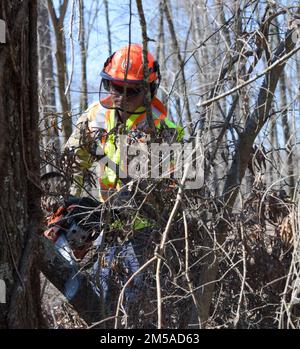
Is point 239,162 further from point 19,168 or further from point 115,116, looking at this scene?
point 19,168

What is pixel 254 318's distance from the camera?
412cm

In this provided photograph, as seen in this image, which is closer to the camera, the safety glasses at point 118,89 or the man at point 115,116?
the man at point 115,116

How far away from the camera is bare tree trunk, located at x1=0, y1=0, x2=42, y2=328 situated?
2.77 meters

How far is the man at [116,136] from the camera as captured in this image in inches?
149

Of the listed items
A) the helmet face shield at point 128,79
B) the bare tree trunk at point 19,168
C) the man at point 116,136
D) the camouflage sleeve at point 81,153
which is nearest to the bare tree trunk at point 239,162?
the man at point 116,136

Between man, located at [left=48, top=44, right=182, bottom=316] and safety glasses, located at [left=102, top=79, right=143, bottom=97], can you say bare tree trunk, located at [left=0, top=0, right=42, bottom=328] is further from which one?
safety glasses, located at [left=102, top=79, right=143, bottom=97]

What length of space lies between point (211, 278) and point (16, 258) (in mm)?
1428

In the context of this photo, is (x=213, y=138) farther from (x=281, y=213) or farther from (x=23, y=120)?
(x=23, y=120)

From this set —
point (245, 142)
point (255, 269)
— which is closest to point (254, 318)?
point (255, 269)

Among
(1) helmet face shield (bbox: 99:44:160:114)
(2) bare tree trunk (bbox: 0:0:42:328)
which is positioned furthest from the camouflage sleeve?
(2) bare tree trunk (bbox: 0:0:42:328)

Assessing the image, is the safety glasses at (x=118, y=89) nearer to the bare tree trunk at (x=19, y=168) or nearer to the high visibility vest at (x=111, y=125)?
the high visibility vest at (x=111, y=125)

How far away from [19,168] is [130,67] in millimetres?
1710

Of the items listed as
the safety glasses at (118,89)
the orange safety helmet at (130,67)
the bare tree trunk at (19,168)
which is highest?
the orange safety helmet at (130,67)

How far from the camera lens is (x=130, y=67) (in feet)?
14.4
